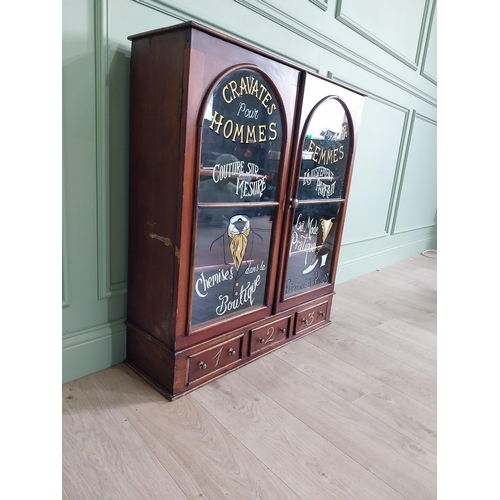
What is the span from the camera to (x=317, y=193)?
2.03 meters

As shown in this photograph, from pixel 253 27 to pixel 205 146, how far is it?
89 cm

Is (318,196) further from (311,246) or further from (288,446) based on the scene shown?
(288,446)

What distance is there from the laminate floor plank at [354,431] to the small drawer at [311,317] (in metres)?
0.34

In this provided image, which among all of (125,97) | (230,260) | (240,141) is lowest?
(230,260)

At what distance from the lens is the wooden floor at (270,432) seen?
1176mm

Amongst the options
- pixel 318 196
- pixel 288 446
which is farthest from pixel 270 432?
pixel 318 196

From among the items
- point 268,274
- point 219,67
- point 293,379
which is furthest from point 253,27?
point 293,379

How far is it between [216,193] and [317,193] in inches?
28.6

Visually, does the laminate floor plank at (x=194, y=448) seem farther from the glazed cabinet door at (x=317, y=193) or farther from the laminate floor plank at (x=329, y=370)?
the glazed cabinet door at (x=317, y=193)

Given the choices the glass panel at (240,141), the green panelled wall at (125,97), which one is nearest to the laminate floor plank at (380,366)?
the glass panel at (240,141)

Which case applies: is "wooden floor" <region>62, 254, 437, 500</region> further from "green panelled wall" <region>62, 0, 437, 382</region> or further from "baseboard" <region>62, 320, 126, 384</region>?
"green panelled wall" <region>62, 0, 437, 382</region>

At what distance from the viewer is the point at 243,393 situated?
1622 millimetres

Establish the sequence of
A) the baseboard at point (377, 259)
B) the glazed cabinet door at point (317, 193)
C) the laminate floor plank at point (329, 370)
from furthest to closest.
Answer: the baseboard at point (377, 259)
the glazed cabinet door at point (317, 193)
the laminate floor plank at point (329, 370)

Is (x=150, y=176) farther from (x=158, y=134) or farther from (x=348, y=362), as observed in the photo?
(x=348, y=362)
